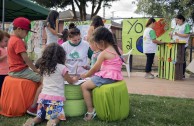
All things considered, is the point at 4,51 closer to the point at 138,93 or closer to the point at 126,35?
the point at 138,93

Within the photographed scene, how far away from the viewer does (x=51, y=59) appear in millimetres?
3635

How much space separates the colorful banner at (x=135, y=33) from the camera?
9.16 m

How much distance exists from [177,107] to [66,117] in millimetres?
1916

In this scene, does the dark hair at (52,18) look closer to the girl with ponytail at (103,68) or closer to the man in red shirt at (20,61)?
the man in red shirt at (20,61)

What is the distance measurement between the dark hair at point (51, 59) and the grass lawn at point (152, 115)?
0.74m

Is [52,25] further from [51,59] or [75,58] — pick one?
[51,59]

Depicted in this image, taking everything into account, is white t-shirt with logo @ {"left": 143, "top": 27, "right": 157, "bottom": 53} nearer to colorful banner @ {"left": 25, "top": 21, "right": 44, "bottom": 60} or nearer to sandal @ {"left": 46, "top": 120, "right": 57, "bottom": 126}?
sandal @ {"left": 46, "top": 120, "right": 57, "bottom": 126}

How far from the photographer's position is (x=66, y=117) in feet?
12.8

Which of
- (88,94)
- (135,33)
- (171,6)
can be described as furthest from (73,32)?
(135,33)

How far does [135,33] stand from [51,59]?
6336 millimetres

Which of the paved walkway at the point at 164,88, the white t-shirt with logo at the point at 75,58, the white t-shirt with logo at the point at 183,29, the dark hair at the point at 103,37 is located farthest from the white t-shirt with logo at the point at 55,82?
the white t-shirt with logo at the point at 183,29

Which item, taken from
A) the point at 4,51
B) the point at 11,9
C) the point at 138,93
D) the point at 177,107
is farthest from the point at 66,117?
the point at 11,9

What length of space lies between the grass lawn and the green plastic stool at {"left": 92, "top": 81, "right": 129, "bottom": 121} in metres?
0.10

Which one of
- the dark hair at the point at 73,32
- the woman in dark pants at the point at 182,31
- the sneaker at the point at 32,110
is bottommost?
the sneaker at the point at 32,110
